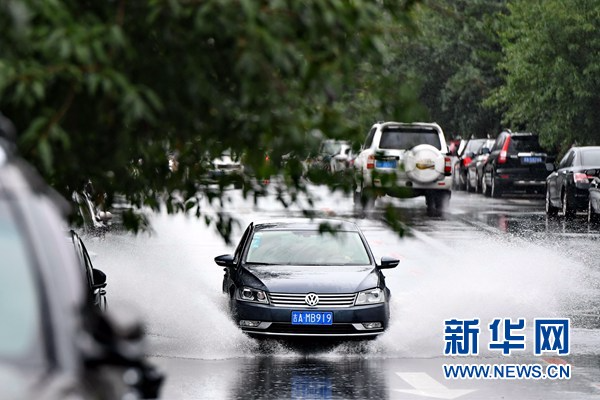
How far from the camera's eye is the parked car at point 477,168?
47.8m

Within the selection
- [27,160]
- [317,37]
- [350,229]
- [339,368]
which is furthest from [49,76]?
[350,229]

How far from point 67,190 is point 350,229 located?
8.69 meters

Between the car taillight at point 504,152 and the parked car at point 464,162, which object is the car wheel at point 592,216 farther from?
the parked car at point 464,162

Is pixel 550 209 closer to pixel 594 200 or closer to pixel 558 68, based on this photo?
pixel 594 200

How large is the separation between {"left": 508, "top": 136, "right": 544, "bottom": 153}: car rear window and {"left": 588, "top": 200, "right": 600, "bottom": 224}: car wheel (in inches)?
428

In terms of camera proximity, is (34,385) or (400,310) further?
(400,310)

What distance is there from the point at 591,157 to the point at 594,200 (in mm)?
2374

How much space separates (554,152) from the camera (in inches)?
1786

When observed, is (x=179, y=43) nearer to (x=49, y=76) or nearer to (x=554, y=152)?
(x=49, y=76)

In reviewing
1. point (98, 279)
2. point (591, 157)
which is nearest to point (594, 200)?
point (591, 157)

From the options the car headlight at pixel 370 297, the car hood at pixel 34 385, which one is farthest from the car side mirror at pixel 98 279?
the car hood at pixel 34 385

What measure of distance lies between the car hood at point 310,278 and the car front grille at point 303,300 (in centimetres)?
4

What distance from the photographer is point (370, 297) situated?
14.9 m

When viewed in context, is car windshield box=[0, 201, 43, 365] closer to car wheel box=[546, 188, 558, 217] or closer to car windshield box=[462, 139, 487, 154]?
car wheel box=[546, 188, 558, 217]
